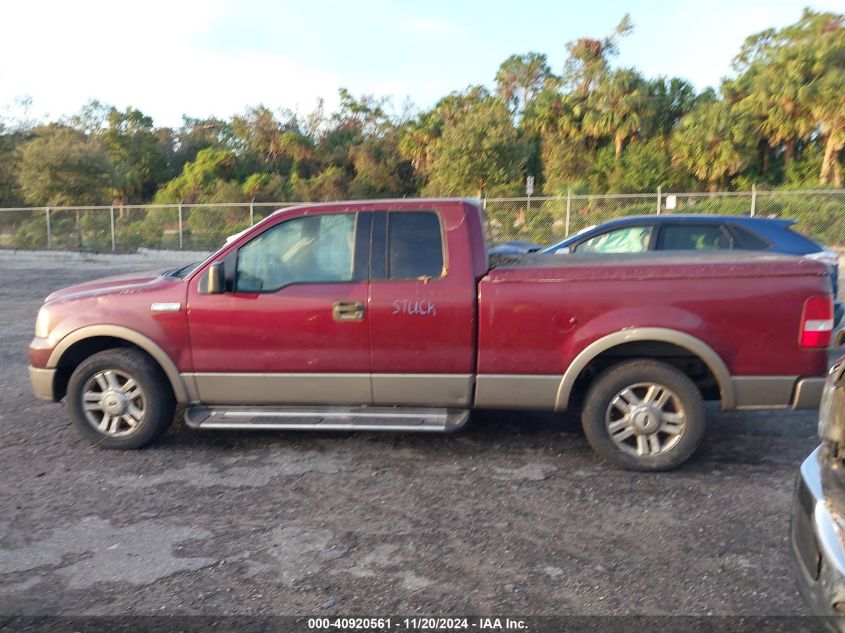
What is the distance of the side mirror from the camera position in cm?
520

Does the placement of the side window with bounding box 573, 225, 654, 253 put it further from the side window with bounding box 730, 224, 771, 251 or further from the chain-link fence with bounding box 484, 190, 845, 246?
the chain-link fence with bounding box 484, 190, 845, 246

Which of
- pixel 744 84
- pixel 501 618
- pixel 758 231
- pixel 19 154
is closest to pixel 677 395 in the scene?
pixel 501 618

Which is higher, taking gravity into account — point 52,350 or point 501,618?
point 52,350

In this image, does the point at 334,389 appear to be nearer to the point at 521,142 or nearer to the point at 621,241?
the point at 621,241

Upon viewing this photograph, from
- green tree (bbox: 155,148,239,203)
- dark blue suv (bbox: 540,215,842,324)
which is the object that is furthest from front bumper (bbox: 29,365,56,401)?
green tree (bbox: 155,148,239,203)

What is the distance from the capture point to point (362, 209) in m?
5.37

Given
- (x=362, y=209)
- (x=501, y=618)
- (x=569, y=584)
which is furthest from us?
(x=362, y=209)

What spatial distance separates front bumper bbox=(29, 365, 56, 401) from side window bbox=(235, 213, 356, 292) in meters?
1.59

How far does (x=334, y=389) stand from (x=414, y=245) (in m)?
1.15

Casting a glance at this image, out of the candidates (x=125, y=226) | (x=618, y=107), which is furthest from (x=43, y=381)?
(x=618, y=107)

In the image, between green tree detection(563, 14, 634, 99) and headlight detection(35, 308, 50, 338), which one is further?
green tree detection(563, 14, 634, 99)

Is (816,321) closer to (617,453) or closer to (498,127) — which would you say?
(617,453)

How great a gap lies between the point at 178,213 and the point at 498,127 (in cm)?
1395

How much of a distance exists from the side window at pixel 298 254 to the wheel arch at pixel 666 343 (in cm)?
169
